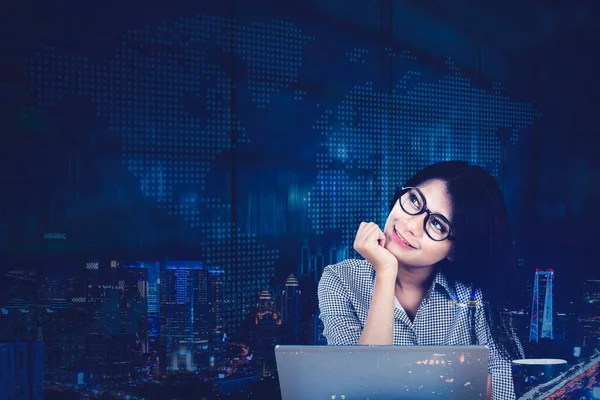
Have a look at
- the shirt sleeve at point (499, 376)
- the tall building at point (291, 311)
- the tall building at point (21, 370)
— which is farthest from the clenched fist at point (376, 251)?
the tall building at point (21, 370)

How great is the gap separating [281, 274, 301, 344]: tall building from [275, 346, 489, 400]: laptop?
1.47 m

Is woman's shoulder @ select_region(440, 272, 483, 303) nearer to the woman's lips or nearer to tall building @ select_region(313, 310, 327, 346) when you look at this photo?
the woman's lips

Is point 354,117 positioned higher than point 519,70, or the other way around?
point 519,70

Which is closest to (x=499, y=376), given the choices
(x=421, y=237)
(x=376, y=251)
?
(x=421, y=237)

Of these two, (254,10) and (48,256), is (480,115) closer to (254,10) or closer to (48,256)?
(254,10)

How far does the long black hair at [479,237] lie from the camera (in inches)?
108

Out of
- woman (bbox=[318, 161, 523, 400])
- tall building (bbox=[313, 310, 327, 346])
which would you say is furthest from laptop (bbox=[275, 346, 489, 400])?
tall building (bbox=[313, 310, 327, 346])

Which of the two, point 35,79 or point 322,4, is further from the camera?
point 322,4

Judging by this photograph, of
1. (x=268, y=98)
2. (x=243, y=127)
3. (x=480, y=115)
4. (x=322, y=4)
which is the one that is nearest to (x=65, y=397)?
(x=243, y=127)

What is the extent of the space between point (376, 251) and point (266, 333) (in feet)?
2.47

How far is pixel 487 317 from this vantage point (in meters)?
2.77

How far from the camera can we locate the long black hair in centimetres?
276

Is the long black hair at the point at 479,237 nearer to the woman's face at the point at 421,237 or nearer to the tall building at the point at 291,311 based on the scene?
the woman's face at the point at 421,237

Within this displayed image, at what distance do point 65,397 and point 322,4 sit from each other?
218 centimetres
